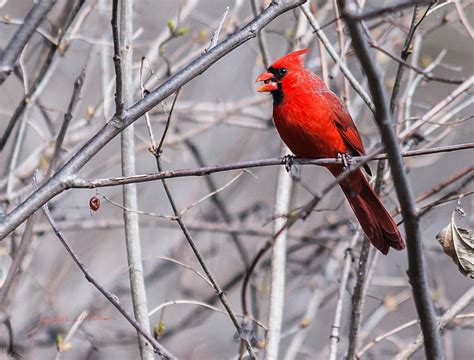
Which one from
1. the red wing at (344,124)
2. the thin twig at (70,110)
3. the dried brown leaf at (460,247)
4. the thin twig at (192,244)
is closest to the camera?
the dried brown leaf at (460,247)

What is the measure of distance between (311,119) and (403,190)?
5.52 ft

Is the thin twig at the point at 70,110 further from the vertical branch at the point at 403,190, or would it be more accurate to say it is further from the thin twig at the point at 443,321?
the thin twig at the point at 443,321

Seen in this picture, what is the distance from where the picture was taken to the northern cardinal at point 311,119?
119 inches

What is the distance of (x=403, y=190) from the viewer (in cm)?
141

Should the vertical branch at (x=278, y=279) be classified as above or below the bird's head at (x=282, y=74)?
below

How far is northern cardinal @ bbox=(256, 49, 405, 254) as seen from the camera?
9.91ft

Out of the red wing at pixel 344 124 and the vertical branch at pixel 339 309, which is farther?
the red wing at pixel 344 124

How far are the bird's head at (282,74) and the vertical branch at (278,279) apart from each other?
320 millimetres

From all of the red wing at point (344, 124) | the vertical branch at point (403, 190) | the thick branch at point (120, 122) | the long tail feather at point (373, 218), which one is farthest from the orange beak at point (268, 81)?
the vertical branch at point (403, 190)

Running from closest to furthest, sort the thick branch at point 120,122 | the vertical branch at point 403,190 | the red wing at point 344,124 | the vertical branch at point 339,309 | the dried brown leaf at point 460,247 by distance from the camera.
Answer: the vertical branch at point 403,190
the thick branch at point 120,122
the dried brown leaf at point 460,247
the vertical branch at point 339,309
the red wing at point 344,124

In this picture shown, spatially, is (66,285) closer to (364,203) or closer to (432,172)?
(364,203)

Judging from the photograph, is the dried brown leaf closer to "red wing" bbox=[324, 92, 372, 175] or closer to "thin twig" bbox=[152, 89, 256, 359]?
"thin twig" bbox=[152, 89, 256, 359]

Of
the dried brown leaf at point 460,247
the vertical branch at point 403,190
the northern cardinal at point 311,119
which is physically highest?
the northern cardinal at point 311,119

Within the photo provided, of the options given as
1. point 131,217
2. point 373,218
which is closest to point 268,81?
point 373,218
